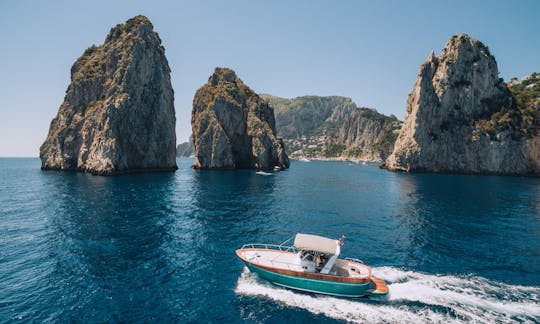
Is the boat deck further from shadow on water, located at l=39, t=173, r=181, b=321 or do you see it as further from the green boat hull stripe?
shadow on water, located at l=39, t=173, r=181, b=321

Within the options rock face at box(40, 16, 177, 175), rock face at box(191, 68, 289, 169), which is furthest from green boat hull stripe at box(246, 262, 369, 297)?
rock face at box(191, 68, 289, 169)

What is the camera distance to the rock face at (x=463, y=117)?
118 meters

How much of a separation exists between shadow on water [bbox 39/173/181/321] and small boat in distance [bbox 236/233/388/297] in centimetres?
857

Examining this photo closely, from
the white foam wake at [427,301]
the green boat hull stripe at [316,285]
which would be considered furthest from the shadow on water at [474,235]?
the green boat hull stripe at [316,285]

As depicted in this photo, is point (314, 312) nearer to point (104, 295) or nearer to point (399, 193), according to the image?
point (104, 295)

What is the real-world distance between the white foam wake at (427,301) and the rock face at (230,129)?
104 metres

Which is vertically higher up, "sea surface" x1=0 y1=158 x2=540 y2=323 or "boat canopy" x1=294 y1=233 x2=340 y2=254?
"boat canopy" x1=294 y1=233 x2=340 y2=254

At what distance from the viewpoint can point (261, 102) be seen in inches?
5906

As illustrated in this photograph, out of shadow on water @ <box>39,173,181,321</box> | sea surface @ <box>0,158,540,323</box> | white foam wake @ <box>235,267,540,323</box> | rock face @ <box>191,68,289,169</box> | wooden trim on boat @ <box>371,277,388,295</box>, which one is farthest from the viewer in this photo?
rock face @ <box>191,68,289,169</box>

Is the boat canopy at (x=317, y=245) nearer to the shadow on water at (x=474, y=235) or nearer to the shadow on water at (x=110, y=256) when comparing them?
the shadow on water at (x=474, y=235)

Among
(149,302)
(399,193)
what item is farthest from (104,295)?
(399,193)

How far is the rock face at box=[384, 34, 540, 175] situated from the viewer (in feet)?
388

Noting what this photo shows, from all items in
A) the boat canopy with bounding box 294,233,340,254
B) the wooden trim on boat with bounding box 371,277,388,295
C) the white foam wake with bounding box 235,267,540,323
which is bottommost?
the white foam wake with bounding box 235,267,540,323

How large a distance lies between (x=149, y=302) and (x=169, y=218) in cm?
2253
